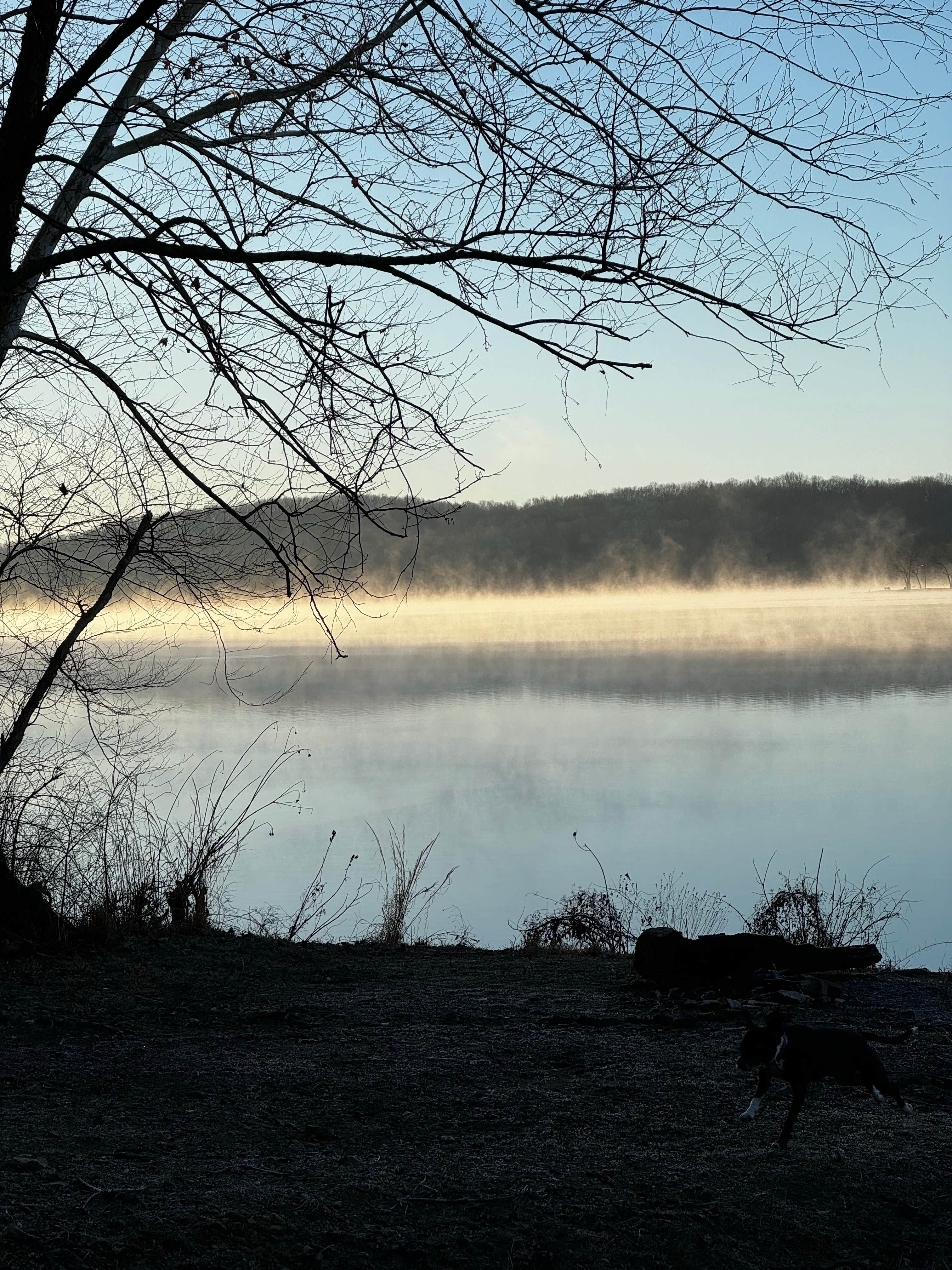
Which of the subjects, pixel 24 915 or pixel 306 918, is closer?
pixel 24 915

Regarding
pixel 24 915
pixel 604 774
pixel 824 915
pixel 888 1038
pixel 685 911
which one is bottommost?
pixel 604 774

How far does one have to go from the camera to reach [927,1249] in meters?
2.84

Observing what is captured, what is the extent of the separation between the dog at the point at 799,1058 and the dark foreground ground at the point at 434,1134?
0.17 m

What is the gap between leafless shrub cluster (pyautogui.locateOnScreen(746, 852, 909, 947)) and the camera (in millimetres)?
8352

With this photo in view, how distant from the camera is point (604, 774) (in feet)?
92.5

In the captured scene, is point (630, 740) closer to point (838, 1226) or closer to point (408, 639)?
point (838, 1226)

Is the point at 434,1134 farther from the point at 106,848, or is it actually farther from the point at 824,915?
the point at 824,915

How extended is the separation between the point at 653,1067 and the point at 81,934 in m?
3.37

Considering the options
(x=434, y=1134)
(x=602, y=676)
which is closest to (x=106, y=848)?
(x=434, y=1134)

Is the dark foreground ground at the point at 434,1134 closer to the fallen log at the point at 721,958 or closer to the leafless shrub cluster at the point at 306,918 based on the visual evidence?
the fallen log at the point at 721,958

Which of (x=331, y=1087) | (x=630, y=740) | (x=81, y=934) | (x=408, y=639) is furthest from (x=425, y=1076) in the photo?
(x=408, y=639)

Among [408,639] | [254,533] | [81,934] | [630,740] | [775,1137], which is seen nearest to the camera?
[775,1137]

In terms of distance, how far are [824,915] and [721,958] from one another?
372 cm

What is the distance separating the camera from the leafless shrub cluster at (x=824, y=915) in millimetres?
8352
